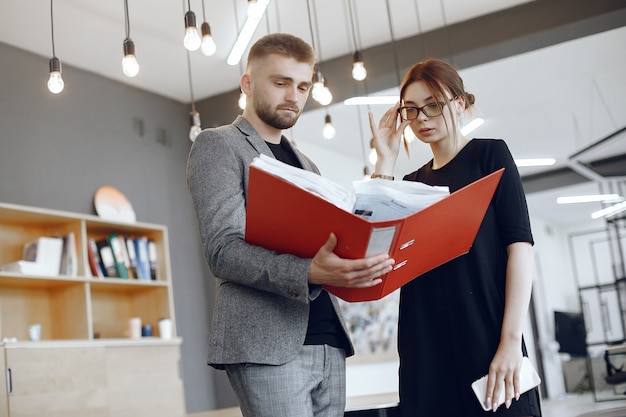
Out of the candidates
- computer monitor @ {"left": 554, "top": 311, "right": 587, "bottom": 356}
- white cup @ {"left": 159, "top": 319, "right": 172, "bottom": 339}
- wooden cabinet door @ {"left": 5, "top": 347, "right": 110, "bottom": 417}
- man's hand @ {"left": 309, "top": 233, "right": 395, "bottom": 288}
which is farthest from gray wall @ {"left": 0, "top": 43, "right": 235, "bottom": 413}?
computer monitor @ {"left": 554, "top": 311, "right": 587, "bottom": 356}

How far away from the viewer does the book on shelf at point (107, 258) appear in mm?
4934

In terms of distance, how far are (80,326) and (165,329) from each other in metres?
0.69

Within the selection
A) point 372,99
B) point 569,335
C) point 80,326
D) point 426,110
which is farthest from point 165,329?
point 569,335

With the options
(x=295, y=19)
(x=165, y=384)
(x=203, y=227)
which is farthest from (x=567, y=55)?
(x=203, y=227)

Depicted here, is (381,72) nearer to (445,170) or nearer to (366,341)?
(366,341)

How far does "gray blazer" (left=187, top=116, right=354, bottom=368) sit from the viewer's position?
4.71 ft

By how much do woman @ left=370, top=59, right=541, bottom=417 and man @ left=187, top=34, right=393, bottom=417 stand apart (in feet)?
0.61

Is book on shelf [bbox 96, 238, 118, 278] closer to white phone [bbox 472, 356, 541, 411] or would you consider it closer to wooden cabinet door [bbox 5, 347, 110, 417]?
wooden cabinet door [bbox 5, 347, 110, 417]

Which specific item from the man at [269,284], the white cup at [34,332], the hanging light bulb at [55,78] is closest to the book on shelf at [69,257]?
the white cup at [34,332]

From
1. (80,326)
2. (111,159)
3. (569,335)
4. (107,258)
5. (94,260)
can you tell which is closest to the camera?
(80,326)

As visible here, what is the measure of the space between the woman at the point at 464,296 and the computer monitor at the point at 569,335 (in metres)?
11.6

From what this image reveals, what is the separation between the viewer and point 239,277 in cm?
146

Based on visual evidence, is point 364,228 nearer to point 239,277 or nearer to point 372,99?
point 239,277

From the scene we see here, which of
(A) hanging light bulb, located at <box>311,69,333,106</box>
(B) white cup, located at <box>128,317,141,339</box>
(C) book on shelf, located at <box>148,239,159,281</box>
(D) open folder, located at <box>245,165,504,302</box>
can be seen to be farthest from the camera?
(C) book on shelf, located at <box>148,239,159,281</box>
